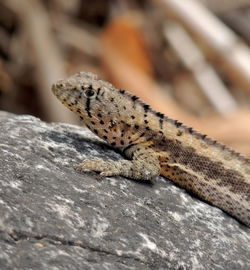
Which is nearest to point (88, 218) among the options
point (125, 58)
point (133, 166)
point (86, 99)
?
point (133, 166)

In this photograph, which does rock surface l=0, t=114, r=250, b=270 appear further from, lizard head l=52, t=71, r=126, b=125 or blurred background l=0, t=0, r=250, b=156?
blurred background l=0, t=0, r=250, b=156

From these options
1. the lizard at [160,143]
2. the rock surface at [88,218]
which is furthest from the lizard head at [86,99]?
the rock surface at [88,218]

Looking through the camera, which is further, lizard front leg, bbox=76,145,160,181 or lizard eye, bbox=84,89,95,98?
lizard eye, bbox=84,89,95,98

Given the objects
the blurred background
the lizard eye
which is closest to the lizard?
the lizard eye

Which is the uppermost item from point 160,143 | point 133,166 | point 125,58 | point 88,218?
point 125,58

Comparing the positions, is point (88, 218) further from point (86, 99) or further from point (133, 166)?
point (86, 99)

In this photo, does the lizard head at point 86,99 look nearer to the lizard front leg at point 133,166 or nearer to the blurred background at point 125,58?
the lizard front leg at point 133,166
